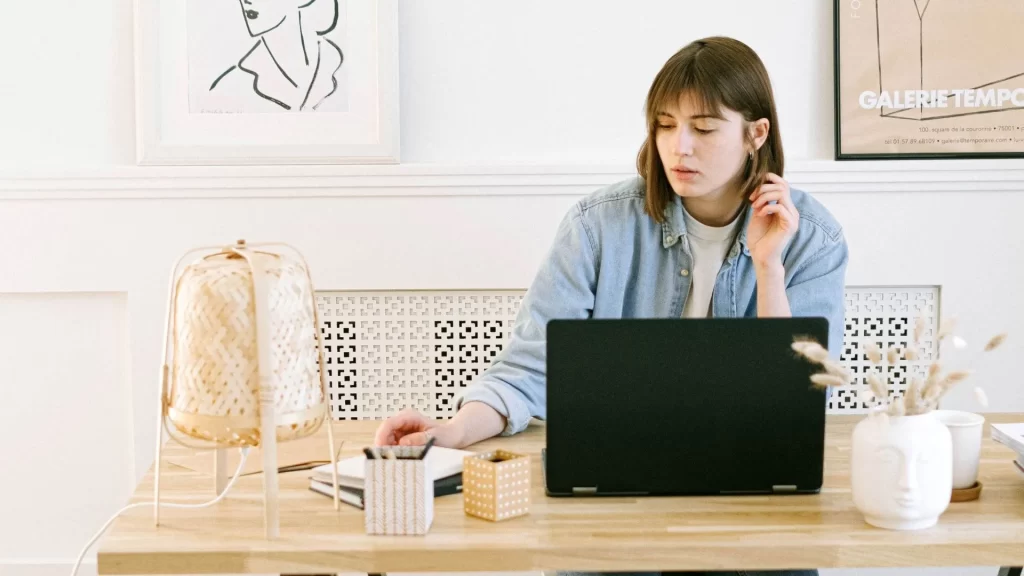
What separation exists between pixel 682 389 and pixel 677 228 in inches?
26.0

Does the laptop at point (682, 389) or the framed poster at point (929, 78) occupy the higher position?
the framed poster at point (929, 78)

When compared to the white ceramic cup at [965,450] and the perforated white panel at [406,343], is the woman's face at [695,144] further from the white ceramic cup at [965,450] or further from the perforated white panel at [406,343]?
the perforated white panel at [406,343]

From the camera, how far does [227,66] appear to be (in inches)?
92.9

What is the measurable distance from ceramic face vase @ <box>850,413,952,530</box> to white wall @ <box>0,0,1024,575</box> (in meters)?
1.33

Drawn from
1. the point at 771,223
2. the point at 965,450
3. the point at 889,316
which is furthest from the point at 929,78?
the point at 965,450

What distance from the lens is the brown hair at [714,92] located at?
1733 millimetres

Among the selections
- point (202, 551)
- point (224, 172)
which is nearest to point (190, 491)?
point (202, 551)

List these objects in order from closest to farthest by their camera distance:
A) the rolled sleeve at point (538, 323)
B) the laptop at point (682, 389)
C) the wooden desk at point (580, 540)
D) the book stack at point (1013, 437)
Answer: the wooden desk at point (580, 540)
the laptop at point (682, 389)
the book stack at point (1013, 437)
the rolled sleeve at point (538, 323)

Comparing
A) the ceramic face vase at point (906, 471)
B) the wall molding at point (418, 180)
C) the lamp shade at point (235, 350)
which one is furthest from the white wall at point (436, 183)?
the ceramic face vase at point (906, 471)

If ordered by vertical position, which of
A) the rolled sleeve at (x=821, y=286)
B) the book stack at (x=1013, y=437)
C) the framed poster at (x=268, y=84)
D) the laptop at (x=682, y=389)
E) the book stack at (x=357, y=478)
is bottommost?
the book stack at (x=357, y=478)

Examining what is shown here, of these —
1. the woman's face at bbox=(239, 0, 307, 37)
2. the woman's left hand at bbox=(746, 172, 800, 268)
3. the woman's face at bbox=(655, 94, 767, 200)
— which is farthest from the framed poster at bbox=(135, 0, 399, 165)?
the woman's left hand at bbox=(746, 172, 800, 268)

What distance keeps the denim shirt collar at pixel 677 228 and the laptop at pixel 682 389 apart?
0.63 m

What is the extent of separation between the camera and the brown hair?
1.73 metres

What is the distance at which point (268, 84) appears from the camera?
93.0 inches
